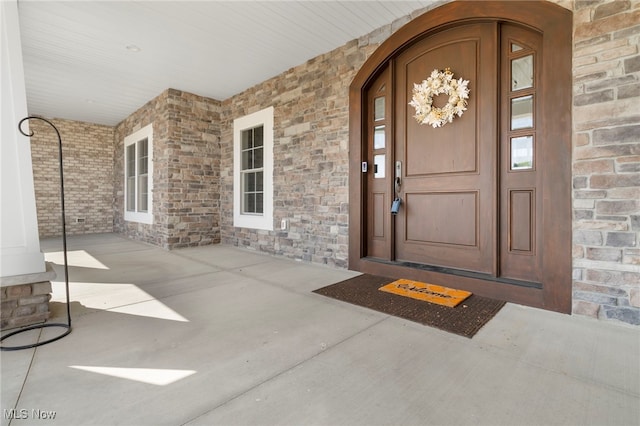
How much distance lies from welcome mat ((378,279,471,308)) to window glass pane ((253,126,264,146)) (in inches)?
140

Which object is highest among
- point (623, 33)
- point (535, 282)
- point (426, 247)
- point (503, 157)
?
point (623, 33)

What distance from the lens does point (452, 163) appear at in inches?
130

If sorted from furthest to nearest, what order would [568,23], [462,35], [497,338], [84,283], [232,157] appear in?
[232,157] < [84,283] < [462,35] < [568,23] < [497,338]

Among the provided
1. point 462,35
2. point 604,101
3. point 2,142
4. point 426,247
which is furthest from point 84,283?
point 604,101

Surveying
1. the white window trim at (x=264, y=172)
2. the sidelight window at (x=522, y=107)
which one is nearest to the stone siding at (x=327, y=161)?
the white window trim at (x=264, y=172)

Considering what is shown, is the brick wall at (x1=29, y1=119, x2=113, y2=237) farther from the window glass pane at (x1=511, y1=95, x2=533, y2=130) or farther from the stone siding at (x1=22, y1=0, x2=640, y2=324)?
the window glass pane at (x1=511, y1=95, x2=533, y2=130)

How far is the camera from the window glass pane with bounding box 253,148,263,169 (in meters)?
5.60

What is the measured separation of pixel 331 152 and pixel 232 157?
8.81 feet

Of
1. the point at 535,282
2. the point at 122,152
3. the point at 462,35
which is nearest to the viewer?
the point at 535,282

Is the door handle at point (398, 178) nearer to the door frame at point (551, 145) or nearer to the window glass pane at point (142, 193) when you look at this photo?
the door frame at point (551, 145)

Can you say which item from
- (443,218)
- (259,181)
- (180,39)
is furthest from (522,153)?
(180,39)

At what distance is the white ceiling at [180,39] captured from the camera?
3.37 m

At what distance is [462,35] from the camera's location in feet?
10.5

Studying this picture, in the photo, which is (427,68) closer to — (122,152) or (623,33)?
(623,33)
